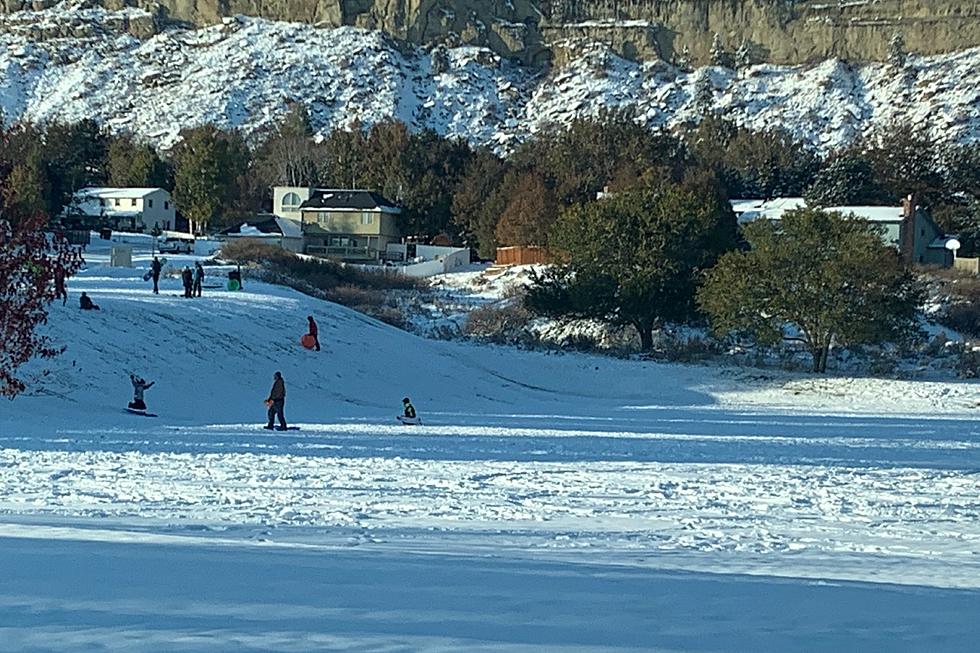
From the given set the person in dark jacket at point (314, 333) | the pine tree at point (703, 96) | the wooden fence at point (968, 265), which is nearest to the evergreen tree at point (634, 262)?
the person in dark jacket at point (314, 333)

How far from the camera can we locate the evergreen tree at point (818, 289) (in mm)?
44438

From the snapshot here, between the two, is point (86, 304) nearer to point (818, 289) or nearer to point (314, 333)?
point (314, 333)

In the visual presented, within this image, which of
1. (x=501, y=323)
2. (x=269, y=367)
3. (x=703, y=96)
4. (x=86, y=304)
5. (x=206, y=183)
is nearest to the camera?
(x=86, y=304)

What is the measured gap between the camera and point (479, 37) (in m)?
188

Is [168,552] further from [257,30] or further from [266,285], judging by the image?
[257,30]

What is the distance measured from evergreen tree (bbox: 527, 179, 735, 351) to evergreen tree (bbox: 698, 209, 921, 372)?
3015 millimetres

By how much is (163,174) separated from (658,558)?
97622mm

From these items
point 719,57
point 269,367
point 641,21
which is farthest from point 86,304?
point 641,21

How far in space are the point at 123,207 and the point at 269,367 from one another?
63.3m

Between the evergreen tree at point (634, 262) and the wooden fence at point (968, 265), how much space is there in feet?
89.0

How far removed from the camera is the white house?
9144cm

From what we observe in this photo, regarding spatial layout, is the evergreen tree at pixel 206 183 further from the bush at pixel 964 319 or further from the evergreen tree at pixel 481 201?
the bush at pixel 964 319

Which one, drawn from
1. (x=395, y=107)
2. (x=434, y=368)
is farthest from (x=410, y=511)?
(x=395, y=107)

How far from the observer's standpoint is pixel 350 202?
289 feet
